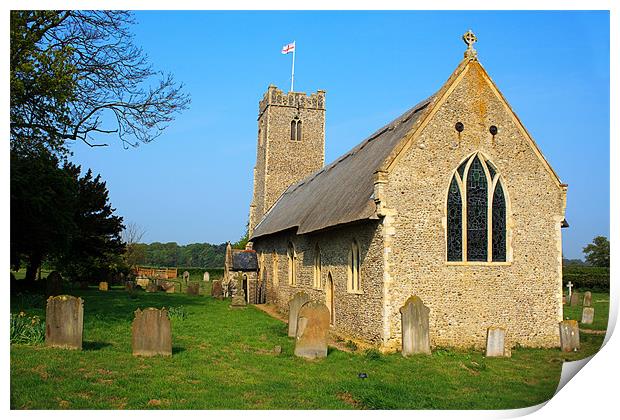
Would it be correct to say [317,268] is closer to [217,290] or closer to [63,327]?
[63,327]

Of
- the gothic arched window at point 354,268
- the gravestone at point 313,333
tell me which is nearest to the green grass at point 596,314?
the gothic arched window at point 354,268

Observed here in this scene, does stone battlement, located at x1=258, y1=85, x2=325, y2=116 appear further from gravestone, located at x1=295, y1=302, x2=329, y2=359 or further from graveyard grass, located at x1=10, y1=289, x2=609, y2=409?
gravestone, located at x1=295, y1=302, x2=329, y2=359

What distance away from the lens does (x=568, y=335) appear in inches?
573

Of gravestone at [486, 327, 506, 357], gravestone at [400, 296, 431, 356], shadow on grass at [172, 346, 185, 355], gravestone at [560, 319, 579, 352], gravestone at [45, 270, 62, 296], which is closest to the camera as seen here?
shadow on grass at [172, 346, 185, 355]

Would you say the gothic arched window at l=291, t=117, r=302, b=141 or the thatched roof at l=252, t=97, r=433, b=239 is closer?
the thatched roof at l=252, t=97, r=433, b=239

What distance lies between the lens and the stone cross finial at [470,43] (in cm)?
1528

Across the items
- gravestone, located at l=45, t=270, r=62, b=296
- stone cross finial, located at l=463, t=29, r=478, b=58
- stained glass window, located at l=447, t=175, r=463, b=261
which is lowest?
gravestone, located at l=45, t=270, r=62, b=296

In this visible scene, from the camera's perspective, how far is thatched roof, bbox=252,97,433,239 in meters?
15.5

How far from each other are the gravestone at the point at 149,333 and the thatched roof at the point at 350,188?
5428 millimetres

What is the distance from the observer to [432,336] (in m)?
14.1

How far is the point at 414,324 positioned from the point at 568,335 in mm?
4532

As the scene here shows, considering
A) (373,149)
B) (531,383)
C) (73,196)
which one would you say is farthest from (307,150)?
(531,383)

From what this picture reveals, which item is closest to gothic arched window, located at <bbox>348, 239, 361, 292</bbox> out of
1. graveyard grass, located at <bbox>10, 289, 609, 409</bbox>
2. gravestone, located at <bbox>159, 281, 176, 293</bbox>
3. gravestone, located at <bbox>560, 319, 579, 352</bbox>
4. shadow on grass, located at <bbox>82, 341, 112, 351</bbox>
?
graveyard grass, located at <bbox>10, 289, 609, 409</bbox>

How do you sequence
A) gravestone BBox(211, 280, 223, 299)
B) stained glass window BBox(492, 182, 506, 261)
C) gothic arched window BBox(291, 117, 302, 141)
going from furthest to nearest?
1. gothic arched window BBox(291, 117, 302, 141)
2. gravestone BBox(211, 280, 223, 299)
3. stained glass window BBox(492, 182, 506, 261)
